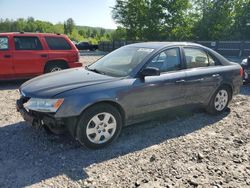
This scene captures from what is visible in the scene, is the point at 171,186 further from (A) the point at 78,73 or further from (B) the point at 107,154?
(A) the point at 78,73

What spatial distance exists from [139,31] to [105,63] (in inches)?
1564

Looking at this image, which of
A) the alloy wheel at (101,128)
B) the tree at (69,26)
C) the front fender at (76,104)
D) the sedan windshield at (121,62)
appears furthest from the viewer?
the tree at (69,26)

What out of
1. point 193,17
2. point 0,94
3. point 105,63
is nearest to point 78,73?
point 105,63

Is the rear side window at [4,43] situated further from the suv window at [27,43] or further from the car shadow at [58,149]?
the car shadow at [58,149]

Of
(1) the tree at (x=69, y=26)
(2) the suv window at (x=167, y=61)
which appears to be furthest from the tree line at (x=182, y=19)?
(1) the tree at (x=69, y=26)

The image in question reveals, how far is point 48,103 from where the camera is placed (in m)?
3.63

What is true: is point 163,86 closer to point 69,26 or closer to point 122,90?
point 122,90

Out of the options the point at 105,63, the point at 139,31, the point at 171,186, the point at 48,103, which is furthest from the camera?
the point at 139,31

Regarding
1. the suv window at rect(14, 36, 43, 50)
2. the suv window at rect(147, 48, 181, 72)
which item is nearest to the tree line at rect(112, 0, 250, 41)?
the suv window at rect(14, 36, 43, 50)

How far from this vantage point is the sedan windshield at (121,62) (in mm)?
4368

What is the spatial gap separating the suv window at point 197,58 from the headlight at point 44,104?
2593mm

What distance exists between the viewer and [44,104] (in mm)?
3662

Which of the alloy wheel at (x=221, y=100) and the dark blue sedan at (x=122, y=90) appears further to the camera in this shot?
the alloy wheel at (x=221, y=100)

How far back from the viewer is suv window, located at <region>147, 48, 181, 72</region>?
14.8 feet
